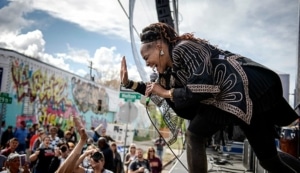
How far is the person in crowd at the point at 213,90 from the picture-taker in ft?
5.01

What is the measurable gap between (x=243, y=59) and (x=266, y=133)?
0.47 m

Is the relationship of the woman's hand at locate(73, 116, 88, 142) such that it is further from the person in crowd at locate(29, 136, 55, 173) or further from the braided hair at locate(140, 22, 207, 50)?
the person in crowd at locate(29, 136, 55, 173)

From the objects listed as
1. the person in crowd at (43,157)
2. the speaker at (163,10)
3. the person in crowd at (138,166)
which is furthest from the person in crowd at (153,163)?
the speaker at (163,10)

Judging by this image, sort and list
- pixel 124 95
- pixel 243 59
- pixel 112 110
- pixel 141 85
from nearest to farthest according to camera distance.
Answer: pixel 243 59 → pixel 141 85 → pixel 124 95 → pixel 112 110

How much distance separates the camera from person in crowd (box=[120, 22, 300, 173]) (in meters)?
1.53

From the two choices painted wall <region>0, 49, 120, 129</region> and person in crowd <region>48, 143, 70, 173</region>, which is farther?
painted wall <region>0, 49, 120, 129</region>

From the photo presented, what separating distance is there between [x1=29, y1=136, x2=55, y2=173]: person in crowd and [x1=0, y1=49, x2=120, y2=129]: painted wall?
2455mm

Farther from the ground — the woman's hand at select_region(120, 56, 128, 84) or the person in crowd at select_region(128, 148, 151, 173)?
the woman's hand at select_region(120, 56, 128, 84)

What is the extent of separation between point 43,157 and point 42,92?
9.43 metres

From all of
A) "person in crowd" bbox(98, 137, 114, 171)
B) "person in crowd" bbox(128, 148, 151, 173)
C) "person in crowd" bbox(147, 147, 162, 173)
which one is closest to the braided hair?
"person in crowd" bbox(128, 148, 151, 173)

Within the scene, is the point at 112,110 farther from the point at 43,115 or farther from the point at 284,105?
the point at 284,105

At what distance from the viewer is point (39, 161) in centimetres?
668

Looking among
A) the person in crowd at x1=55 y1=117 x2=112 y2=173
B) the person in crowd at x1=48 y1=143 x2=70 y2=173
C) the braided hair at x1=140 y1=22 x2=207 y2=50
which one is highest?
the braided hair at x1=140 y1=22 x2=207 y2=50

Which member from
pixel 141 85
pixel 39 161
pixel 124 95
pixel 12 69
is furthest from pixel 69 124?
pixel 141 85
